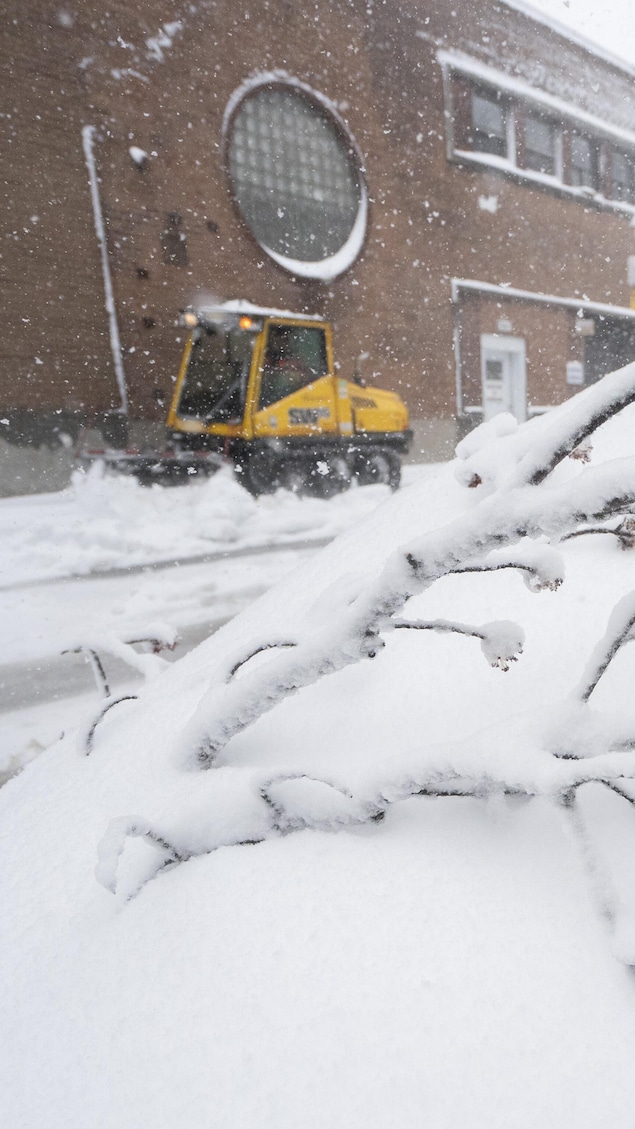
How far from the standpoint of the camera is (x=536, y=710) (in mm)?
578

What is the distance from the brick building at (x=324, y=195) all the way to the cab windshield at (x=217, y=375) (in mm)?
2013

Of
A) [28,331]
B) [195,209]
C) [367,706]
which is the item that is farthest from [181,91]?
[367,706]

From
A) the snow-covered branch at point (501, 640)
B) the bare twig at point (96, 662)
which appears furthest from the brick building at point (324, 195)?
the snow-covered branch at point (501, 640)

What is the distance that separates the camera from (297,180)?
14398 millimetres

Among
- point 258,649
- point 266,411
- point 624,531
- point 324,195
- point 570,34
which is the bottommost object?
point 258,649

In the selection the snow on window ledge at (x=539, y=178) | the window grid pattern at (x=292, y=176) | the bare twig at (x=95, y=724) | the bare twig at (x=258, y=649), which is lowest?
the bare twig at (x=95, y=724)

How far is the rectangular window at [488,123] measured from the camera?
1672 centimetres

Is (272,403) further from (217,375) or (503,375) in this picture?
(503,375)

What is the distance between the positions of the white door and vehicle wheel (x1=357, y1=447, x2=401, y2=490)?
286 inches

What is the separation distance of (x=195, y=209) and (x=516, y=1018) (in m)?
14.3

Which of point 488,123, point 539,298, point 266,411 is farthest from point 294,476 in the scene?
point 488,123

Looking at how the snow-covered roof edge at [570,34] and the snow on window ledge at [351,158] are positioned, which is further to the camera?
the snow-covered roof edge at [570,34]

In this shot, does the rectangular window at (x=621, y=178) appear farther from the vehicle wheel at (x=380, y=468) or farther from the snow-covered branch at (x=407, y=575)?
the snow-covered branch at (x=407, y=575)

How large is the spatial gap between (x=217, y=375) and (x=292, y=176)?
6986mm
